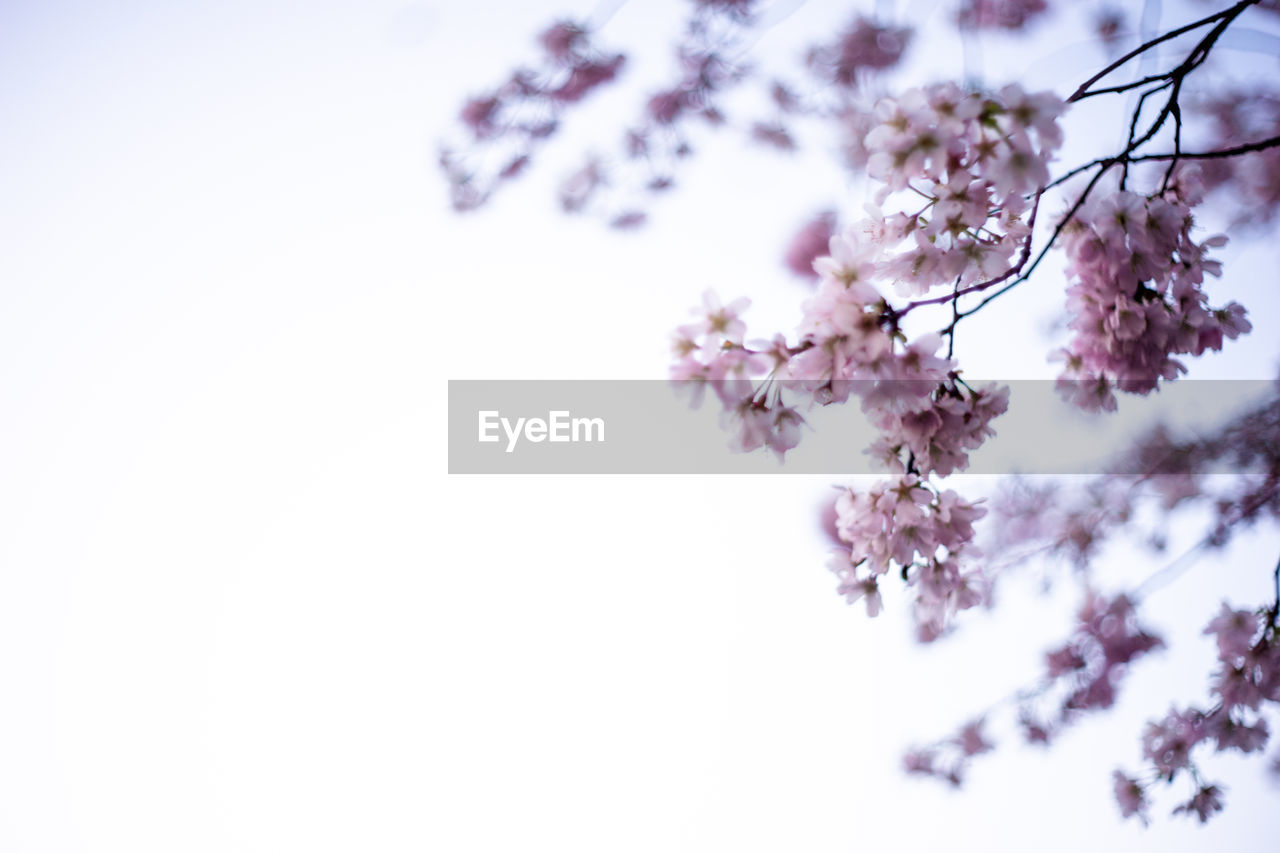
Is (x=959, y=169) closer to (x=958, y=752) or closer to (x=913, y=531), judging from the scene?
(x=913, y=531)

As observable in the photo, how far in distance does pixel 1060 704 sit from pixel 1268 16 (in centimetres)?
417

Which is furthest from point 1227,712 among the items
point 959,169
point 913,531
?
point 959,169

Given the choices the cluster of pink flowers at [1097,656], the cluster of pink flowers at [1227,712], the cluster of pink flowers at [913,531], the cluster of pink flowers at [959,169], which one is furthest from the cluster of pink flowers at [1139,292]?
the cluster of pink flowers at [1097,656]

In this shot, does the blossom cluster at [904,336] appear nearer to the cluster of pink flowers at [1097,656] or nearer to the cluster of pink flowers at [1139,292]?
the cluster of pink flowers at [1139,292]

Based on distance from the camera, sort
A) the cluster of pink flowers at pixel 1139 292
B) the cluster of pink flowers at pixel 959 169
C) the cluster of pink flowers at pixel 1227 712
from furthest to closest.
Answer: the cluster of pink flowers at pixel 1227 712 → the cluster of pink flowers at pixel 1139 292 → the cluster of pink flowers at pixel 959 169

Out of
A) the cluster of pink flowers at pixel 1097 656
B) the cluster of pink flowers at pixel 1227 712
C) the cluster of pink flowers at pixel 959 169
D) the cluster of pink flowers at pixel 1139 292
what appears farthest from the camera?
the cluster of pink flowers at pixel 1097 656

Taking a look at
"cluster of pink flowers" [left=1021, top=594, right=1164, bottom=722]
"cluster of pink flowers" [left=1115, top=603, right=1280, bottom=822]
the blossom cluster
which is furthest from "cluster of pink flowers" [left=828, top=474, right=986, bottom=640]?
"cluster of pink flowers" [left=1021, top=594, right=1164, bottom=722]

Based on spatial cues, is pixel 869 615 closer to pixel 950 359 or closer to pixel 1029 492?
pixel 950 359

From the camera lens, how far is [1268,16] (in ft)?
8.64

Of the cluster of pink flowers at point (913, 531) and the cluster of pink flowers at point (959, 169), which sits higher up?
the cluster of pink flowers at point (959, 169)

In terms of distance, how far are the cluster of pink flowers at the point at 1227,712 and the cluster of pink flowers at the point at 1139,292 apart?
105 cm

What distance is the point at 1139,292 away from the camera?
1.25 m

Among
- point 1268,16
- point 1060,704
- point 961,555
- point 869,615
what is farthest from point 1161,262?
point 1060,704

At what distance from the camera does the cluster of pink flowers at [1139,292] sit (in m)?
1.18
